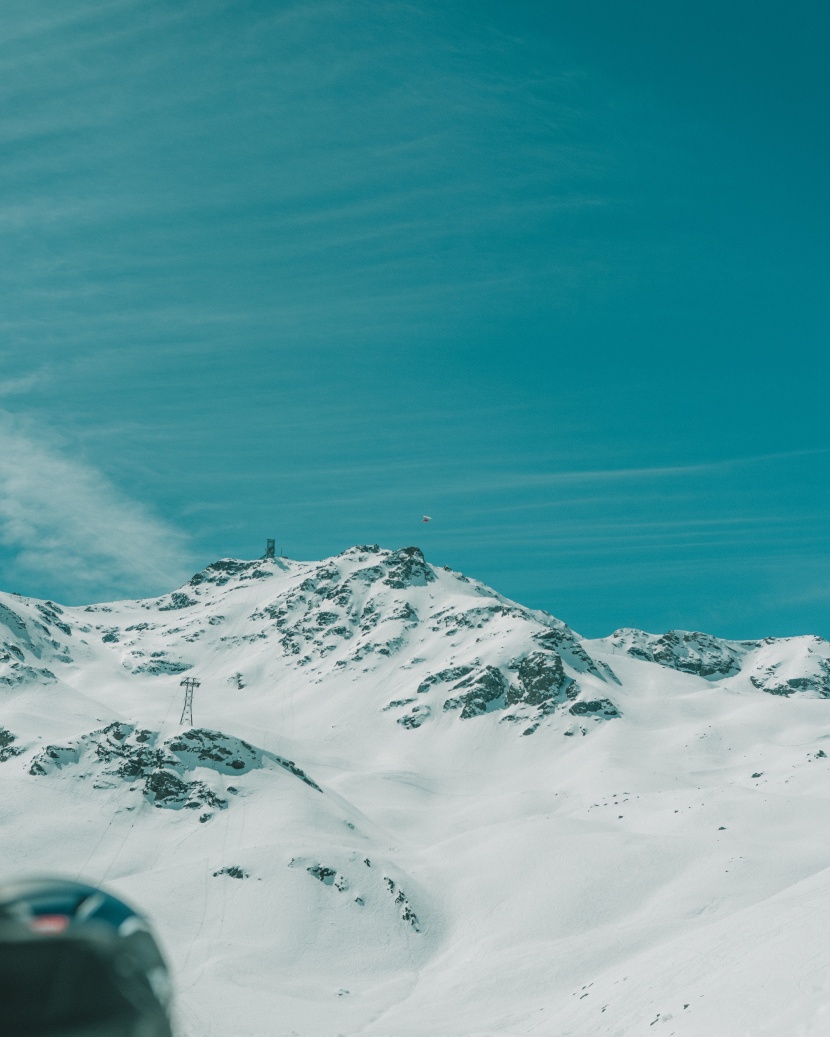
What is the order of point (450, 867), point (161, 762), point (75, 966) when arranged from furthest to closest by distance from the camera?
point (161, 762) → point (450, 867) → point (75, 966)

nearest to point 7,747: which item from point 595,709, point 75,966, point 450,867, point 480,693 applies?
point 450,867

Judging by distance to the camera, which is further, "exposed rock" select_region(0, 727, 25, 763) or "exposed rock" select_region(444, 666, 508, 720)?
"exposed rock" select_region(444, 666, 508, 720)

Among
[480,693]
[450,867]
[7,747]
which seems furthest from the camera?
[480,693]

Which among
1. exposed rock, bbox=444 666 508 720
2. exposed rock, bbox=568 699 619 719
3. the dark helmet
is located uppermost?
the dark helmet

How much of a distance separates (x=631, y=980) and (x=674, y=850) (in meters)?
47.9

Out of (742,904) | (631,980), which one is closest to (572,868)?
(742,904)

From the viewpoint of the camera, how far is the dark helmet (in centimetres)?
465

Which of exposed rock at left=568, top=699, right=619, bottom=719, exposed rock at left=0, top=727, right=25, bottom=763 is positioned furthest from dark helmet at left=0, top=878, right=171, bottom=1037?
exposed rock at left=568, top=699, right=619, bottom=719

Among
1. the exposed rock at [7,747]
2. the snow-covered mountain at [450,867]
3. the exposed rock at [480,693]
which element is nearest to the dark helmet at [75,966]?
the snow-covered mountain at [450,867]

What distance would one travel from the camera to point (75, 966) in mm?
4828

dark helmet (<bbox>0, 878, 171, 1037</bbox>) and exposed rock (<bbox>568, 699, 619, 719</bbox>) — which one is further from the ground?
dark helmet (<bbox>0, 878, 171, 1037</bbox>)

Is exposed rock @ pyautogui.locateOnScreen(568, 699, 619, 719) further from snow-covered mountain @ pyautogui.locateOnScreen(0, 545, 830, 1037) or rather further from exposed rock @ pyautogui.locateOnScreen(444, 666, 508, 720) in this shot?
exposed rock @ pyautogui.locateOnScreen(444, 666, 508, 720)

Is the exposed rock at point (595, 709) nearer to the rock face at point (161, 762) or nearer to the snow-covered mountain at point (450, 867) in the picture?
the snow-covered mountain at point (450, 867)

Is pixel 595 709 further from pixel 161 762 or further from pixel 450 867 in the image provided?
pixel 161 762
